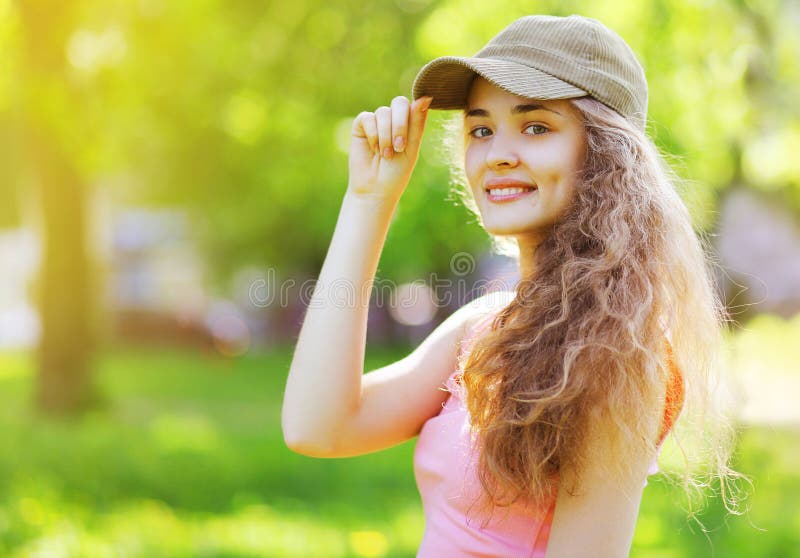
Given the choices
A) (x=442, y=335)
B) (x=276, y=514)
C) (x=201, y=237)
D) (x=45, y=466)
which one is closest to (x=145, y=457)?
(x=45, y=466)

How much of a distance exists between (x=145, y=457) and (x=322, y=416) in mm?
5290

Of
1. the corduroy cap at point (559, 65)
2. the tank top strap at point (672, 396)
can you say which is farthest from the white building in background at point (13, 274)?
the tank top strap at point (672, 396)

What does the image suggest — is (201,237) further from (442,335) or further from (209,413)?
(442,335)

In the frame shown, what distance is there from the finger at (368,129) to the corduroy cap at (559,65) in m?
0.17

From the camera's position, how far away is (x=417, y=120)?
205 cm

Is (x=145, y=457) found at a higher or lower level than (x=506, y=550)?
lower

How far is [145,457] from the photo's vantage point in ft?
22.3

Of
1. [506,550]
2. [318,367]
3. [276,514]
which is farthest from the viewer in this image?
[276,514]

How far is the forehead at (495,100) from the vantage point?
1.83 metres

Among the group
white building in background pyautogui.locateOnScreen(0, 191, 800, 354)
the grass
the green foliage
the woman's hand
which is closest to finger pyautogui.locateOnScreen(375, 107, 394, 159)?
the woman's hand

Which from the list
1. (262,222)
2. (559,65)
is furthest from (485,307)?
(262,222)

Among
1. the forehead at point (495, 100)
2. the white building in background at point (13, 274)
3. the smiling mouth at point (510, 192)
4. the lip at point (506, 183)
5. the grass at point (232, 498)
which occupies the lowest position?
the white building in background at point (13, 274)

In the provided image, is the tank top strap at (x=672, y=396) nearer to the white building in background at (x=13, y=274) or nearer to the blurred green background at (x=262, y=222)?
the blurred green background at (x=262, y=222)

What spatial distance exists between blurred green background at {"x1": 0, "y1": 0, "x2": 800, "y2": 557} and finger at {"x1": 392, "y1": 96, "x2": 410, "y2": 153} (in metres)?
0.42
